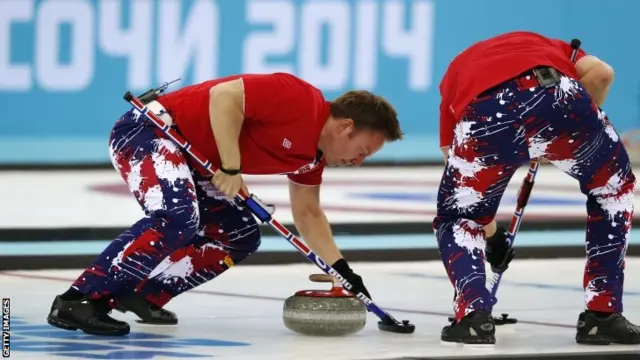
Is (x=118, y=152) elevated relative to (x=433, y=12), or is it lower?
lower

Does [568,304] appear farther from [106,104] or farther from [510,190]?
[106,104]

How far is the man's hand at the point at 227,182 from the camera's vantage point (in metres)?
5.03

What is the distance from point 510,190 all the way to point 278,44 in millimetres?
3287

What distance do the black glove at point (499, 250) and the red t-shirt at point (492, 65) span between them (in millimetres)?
502

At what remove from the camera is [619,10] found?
1638cm

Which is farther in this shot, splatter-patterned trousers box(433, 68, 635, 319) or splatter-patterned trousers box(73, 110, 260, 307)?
splatter-patterned trousers box(73, 110, 260, 307)

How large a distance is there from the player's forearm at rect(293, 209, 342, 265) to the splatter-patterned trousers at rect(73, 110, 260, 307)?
0.21 metres

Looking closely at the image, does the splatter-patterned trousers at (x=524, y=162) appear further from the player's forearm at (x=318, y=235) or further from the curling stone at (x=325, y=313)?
the player's forearm at (x=318, y=235)

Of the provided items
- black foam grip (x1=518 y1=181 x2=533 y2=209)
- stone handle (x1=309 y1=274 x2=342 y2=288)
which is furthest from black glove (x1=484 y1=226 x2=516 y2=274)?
stone handle (x1=309 y1=274 x2=342 y2=288)

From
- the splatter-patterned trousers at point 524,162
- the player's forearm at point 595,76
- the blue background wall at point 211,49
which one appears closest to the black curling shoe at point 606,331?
the splatter-patterned trousers at point 524,162

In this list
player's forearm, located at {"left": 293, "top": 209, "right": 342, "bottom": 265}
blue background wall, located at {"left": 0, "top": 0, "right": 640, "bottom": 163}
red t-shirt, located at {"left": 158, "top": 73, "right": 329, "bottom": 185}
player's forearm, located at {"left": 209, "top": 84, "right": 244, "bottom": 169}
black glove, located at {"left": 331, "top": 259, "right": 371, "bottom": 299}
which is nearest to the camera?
player's forearm, located at {"left": 209, "top": 84, "right": 244, "bottom": 169}

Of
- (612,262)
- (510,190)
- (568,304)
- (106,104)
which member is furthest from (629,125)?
(612,262)

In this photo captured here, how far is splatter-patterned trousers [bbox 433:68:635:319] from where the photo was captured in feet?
15.9

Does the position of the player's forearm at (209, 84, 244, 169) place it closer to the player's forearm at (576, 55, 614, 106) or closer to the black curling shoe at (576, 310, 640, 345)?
the player's forearm at (576, 55, 614, 106)
